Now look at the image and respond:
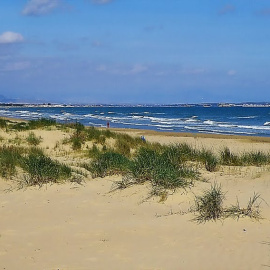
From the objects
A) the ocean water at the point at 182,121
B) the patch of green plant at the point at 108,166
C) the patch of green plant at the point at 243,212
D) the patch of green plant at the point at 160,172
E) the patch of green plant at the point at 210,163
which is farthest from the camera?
the ocean water at the point at 182,121

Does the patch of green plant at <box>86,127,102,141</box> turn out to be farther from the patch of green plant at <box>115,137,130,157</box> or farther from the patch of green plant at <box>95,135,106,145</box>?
the patch of green plant at <box>115,137,130,157</box>

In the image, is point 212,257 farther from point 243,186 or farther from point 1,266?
point 243,186

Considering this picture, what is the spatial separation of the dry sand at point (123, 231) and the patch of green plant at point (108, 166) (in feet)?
3.51

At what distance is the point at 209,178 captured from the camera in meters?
9.17

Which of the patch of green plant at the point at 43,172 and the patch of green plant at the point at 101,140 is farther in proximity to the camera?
the patch of green plant at the point at 101,140

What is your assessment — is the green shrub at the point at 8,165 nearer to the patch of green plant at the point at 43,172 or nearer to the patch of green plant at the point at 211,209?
the patch of green plant at the point at 43,172

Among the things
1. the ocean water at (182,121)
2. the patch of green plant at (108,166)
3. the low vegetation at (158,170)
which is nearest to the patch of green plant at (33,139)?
the low vegetation at (158,170)

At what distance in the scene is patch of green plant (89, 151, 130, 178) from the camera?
9820mm

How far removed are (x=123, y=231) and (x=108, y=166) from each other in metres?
4.02

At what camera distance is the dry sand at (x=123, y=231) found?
5.06 meters

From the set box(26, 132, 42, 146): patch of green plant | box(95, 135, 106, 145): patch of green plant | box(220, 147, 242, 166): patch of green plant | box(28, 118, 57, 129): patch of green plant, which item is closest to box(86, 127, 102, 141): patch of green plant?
box(95, 135, 106, 145): patch of green plant

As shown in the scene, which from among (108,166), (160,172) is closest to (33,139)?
(108,166)

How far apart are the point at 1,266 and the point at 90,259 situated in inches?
40.2

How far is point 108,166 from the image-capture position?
33.0ft
